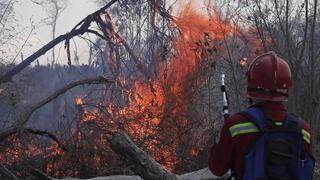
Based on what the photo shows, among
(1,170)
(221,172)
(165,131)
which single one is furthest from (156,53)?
(221,172)

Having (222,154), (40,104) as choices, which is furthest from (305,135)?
(40,104)

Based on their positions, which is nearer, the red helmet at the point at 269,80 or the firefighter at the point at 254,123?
the firefighter at the point at 254,123

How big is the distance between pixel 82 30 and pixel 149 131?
334 cm

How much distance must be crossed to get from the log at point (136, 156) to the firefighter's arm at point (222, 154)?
95.1 inches

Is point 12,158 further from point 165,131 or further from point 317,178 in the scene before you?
point 317,178

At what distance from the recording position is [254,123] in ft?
12.8

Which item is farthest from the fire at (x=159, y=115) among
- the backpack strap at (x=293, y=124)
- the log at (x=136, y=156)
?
the backpack strap at (x=293, y=124)

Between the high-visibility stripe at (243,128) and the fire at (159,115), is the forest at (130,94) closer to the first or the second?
the fire at (159,115)

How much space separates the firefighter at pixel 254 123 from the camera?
12.9 feet

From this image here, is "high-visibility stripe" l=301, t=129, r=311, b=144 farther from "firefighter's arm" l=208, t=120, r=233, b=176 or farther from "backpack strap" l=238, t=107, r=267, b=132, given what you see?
"firefighter's arm" l=208, t=120, r=233, b=176

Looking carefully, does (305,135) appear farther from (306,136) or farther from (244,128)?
(244,128)

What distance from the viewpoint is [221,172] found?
4.07m

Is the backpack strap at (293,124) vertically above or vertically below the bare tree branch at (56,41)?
below

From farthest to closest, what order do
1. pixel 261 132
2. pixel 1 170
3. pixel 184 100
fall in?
pixel 184 100 → pixel 1 170 → pixel 261 132
